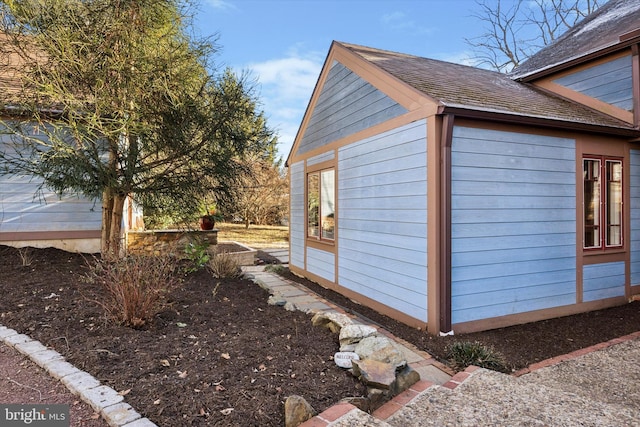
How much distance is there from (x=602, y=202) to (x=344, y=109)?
4.21 meters

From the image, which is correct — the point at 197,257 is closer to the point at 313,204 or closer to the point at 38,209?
the point at 313,204

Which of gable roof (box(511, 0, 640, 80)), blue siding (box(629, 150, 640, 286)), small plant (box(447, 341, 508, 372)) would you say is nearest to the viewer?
small plant (box(447, 341, 508, 372))

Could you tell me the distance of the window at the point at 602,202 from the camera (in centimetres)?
510

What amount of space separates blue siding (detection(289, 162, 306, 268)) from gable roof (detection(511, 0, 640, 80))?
502 cm

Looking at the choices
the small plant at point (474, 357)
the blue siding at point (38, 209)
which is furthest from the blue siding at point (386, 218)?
the blue siding at point (38, 209)

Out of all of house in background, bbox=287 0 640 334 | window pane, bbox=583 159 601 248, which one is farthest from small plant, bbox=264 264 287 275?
window pane, bbox=583 159 601 248

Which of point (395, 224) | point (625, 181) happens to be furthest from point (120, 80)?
point (625, 181)

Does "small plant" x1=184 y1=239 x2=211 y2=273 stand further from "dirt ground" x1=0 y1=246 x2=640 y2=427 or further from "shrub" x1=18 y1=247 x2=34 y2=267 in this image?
"shrub" x1=18 y1=247 x2=34 y2=267

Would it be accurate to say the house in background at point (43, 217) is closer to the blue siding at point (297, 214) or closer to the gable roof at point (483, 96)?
the blue siding at point (297, 214)

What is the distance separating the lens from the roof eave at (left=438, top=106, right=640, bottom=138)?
13.1 ft

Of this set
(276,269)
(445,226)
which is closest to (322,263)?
(276,269)

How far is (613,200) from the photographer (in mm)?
5289

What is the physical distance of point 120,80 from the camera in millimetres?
4668

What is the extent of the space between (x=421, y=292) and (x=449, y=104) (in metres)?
2.20
